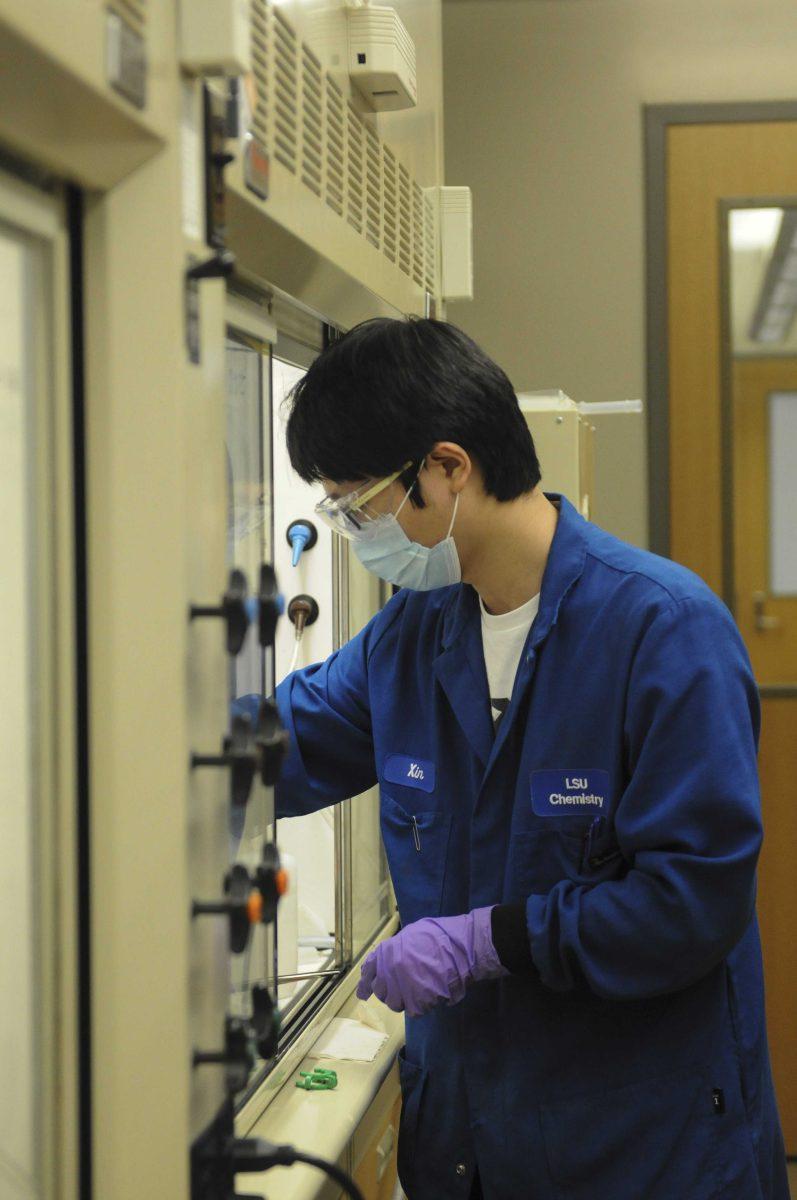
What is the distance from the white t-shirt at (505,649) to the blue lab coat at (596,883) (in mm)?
27

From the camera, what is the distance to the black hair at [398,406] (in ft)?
4.61

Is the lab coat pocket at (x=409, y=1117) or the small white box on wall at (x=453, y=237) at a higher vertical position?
the small white box on wall at (x=453, y=237)

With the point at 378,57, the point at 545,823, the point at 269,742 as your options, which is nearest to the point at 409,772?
the point at 545,823

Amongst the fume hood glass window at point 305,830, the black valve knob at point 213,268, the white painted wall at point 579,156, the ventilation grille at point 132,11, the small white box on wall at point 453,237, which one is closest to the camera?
the ventilation grille at point 132,11

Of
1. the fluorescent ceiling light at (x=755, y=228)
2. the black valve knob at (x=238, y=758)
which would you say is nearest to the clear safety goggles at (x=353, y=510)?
the black valve knob at (x=238, y=758)

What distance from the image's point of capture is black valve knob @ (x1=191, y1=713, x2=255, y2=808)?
943mm

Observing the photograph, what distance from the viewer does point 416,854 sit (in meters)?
1.53

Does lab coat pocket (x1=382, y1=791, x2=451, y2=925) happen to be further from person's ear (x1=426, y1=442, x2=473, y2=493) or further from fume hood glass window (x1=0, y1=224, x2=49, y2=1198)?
fume hood glass window (x1=0, y1=224, x2=49, y2=1198)

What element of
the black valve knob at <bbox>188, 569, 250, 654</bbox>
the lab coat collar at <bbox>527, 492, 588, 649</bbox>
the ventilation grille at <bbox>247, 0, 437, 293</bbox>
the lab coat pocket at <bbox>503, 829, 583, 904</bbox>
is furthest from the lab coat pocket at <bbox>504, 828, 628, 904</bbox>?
the ventilation grille at <bbox>247, 0, 437, 293</bbox>

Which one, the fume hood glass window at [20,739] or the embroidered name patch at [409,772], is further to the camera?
the embroidered name patch at [409,772]

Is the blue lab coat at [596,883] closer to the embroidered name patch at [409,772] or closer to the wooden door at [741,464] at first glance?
the embroidered name patch at [409,772]

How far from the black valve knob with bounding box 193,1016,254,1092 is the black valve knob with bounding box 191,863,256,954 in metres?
0.06

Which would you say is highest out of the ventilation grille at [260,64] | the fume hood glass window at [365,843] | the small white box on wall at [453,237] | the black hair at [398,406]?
the small white box on wall at [453,237]

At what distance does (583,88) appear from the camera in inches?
120
